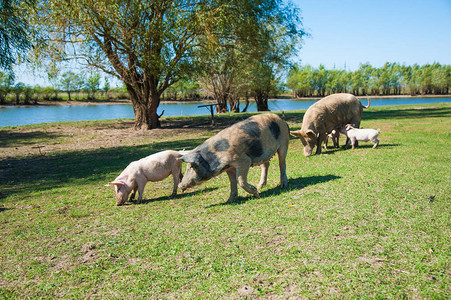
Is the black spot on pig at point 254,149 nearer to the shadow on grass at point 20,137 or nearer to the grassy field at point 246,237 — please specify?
the grassy field at point 246,237

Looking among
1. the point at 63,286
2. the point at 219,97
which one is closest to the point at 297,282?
the point at 63,286

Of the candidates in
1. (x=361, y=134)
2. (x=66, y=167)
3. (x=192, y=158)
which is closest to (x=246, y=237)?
(x=192, y=158)

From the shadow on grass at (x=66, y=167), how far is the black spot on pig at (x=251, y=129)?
539 cm

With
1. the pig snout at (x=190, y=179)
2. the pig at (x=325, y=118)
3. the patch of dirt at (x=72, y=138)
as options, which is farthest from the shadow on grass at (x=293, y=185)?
the patch of dirt at (x=72, y=138)

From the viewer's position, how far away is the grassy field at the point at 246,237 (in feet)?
13.9

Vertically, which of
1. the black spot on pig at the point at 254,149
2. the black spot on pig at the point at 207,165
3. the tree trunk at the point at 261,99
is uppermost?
the tree trunk at the point at 261,99

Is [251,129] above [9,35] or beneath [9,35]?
beneath

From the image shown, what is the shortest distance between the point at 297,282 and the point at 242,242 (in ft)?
4.53

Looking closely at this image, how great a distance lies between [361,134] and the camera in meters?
12.4

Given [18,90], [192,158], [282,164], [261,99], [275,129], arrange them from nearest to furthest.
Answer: [192,158], [275,129], [282,164], [261,99], [18,90]

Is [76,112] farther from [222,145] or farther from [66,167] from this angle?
[222,145]

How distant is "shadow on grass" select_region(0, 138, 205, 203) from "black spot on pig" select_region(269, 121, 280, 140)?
18.9 ft

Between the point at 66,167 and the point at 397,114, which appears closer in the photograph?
the point at 66,167

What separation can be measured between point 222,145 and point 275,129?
1579 millimetres
